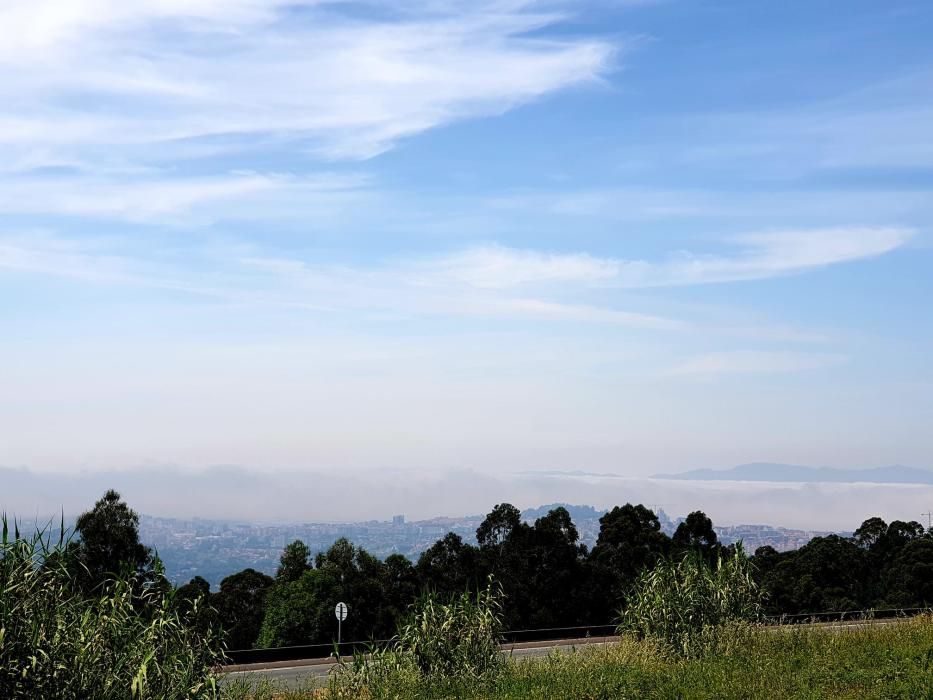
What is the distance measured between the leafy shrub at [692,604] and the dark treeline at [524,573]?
14602 millimetres

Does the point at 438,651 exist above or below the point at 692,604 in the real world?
below


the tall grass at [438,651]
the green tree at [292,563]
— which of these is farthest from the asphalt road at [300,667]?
the green tree at [292,563]

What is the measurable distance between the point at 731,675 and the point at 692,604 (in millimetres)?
4751

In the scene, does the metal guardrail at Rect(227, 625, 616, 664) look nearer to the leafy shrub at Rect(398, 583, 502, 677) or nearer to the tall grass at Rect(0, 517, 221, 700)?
the leafy shrub at Rect(398, 583, 502, 677)

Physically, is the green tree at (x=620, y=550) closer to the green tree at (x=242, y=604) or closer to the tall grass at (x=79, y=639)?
the green tree at (x=242, y=604)

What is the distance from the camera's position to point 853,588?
50438 millimetres

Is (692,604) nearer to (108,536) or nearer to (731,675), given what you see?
(731,675)

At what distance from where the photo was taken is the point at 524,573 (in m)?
45.4

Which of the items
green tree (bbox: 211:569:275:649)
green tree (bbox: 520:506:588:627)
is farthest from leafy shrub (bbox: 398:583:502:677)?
green tree (bbox: 520:506:588:627)

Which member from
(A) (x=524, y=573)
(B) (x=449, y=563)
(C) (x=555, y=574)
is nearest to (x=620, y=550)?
(C) (x=555, y=574)

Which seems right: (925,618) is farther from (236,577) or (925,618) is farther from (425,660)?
(236,577)

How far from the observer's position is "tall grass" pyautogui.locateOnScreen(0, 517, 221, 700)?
11.5 m

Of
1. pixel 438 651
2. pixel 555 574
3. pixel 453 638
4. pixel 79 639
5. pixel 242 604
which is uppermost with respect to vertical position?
pixel 79 639

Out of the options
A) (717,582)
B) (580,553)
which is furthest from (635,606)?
(580,553)
